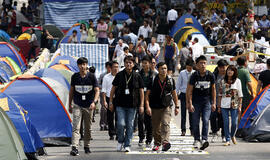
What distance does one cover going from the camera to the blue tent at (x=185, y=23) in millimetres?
36750

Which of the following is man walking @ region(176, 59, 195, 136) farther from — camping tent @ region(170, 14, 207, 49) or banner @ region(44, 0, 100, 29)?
banner @ region(44, 0, 100, 29)

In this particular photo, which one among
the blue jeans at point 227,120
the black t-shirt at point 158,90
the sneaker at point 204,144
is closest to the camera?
the sneaker at point 204,144

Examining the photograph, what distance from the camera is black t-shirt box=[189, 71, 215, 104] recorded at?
14195mm

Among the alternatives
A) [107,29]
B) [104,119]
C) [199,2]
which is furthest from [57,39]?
[104,119]

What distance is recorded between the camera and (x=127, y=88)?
46.6 feet

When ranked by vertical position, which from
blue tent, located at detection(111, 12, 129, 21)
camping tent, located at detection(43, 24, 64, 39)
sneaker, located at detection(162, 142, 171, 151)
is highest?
blue tent, located at detection(111, 12, 129, 21)

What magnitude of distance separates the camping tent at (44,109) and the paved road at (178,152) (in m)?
0.53

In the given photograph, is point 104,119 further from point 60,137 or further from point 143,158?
point 143,158

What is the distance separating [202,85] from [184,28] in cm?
2201

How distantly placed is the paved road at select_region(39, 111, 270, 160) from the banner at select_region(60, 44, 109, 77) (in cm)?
1357

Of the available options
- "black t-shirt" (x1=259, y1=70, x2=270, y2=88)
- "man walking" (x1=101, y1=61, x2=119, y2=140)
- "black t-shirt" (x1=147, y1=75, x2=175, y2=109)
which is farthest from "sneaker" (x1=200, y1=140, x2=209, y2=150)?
"black t-shirt" (x1=259, y1=70, x2=270, y2=88)

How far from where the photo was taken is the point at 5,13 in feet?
141

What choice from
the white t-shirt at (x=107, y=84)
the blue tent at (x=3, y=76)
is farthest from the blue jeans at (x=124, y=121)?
the blue tent at (x=3, y=76)

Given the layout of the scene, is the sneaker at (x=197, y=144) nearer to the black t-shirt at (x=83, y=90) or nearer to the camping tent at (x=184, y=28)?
the black t-shirt at (x=83, y=90)
